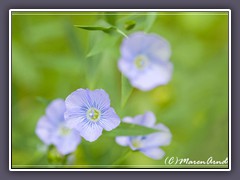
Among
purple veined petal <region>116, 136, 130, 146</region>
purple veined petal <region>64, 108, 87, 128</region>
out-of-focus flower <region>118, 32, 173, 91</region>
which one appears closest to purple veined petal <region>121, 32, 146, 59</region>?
out-of-focus flower <region>118, 32, 173, 91</region>

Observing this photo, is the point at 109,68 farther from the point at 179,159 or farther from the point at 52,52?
the point at 179,159

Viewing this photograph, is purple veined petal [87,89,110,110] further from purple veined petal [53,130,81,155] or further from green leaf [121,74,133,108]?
purple veined petal [53,130,81,155]

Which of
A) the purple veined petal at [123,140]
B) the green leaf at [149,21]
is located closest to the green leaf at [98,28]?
the green leaf at [149,21]

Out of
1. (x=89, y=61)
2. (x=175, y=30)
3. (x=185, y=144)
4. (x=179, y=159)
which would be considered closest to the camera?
(x=89, y=61)

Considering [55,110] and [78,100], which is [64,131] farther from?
[78,100]

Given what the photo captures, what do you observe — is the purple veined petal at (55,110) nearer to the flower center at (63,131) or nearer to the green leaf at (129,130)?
the flower center at (63,131)

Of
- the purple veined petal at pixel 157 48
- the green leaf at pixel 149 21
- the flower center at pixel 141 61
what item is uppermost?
the green leaf at pixel 149 21

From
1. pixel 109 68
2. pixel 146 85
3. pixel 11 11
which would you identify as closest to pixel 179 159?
pixel 146 85
